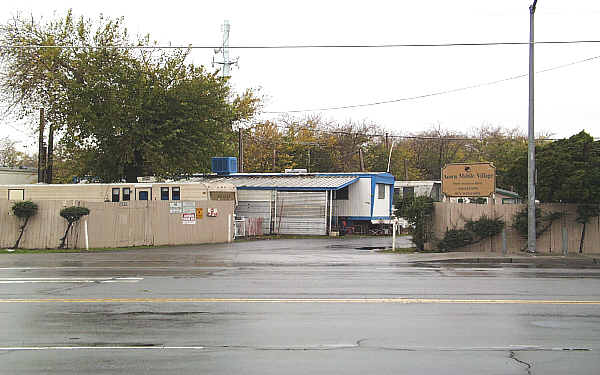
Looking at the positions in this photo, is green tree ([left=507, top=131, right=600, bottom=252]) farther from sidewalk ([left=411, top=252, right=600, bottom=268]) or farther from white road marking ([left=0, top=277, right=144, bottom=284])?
white road marking ([left=0, top=277, right=144, bottom=284])

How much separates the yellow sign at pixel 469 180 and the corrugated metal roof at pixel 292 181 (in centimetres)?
1215

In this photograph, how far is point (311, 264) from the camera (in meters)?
20.1

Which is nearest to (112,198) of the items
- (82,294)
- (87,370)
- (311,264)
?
(311,264)

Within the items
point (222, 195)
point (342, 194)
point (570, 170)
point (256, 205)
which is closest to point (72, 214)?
point (222, 195)

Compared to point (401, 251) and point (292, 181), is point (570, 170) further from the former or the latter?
point (292, 181)

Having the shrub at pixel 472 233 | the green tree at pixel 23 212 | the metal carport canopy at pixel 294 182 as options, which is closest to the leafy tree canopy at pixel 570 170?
the shrub at pixel 472 233

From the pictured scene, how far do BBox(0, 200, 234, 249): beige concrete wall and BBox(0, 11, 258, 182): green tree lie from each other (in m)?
7.69

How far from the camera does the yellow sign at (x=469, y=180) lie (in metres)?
23.0

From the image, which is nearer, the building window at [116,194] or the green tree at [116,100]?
the building window at [116,194]

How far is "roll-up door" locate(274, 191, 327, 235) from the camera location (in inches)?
1428

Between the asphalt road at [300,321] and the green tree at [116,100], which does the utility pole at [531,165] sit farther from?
the green tree at [116,100]

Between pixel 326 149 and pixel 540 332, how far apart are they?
60596mm

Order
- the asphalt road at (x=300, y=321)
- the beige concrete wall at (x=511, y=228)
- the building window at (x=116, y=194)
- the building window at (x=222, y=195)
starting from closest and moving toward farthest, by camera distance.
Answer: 1. the asphalt road at (x=300, y=321)
2. the beige concrete wall at (x=511, y=228)
3. the building window at (x=116, y=194)
4. the building window at (x=222, y=195)

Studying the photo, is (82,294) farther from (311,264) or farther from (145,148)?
(145,148)
